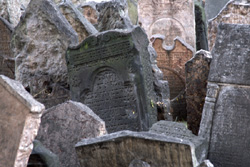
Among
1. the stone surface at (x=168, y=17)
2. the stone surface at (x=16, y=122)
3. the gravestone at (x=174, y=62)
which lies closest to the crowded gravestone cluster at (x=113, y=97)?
the stone surface at (x=16, y=122)

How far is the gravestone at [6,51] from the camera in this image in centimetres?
902

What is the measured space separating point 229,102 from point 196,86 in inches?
41.9

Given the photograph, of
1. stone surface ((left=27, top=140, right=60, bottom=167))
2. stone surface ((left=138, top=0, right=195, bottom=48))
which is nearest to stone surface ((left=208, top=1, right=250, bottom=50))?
stone surface ((left=138, top=0, right=195, bottom=48))

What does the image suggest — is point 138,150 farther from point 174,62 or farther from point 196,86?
point 174,62

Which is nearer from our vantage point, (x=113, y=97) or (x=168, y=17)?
(x=113, y=97)

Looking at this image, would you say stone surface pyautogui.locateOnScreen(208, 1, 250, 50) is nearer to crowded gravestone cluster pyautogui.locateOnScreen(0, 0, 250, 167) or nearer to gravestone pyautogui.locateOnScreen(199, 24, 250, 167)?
crowded gravestone cluster pyautogui.locateOnScreen(0, 0, 250, 167)

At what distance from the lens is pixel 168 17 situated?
41.9 ft

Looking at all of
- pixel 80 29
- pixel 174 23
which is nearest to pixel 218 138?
pixel 80 29

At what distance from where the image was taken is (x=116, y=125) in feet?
21.6

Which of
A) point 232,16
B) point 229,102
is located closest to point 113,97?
point 229,102

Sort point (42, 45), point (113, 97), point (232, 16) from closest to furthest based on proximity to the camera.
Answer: point (113, 97) < point (42, 45) < point (232, 16)

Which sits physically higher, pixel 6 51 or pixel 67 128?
pixel 6 51

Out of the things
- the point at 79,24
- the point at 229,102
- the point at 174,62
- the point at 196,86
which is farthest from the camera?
the point at 174,62

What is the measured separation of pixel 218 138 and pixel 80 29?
3.14m
